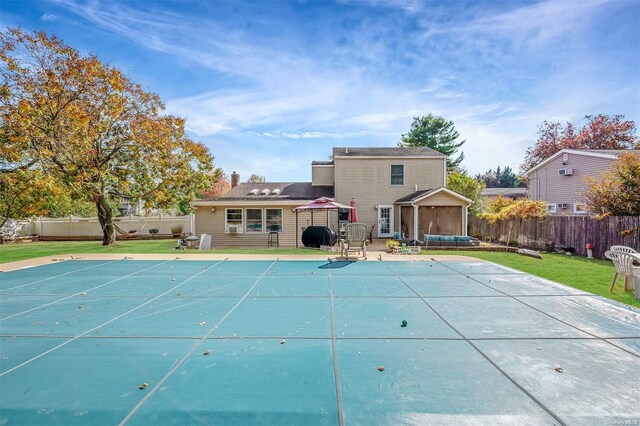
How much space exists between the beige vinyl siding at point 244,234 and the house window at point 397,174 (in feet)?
17.3

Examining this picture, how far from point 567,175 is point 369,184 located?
12.4 m

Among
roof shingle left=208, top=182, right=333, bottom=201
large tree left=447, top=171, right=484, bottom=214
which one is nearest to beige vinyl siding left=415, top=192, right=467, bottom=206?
roof shingle left=208, top=182, right=333, bottom=201

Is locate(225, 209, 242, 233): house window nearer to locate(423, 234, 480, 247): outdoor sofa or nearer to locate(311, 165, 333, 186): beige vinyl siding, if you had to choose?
locate(311, 165, 333, 186): beige vinyl siding

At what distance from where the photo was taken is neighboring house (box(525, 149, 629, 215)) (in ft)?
59.1

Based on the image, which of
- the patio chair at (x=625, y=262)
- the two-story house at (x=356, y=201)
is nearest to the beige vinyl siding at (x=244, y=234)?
the two-story house at (x=356, y=201)

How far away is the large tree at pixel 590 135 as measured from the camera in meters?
30.0

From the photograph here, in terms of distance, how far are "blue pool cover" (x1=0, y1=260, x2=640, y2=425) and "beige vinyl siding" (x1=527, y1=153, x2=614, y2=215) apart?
1534cm

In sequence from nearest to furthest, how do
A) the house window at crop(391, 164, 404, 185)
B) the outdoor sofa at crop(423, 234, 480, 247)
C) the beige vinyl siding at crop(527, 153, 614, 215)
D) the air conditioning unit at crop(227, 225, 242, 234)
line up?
1. the outdoor sofa at crop(423, 234, 480, 247)
2. the beige vinyl siding at crop(527, 153, 614, 215)
3. the air conditioning unit at crop(227, 225, 242, 234)
4. the house window at crop(391, 164, 404, 185)

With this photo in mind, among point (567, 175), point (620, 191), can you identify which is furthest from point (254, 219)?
point (567, 175)

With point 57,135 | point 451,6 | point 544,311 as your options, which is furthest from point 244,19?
point 544,311

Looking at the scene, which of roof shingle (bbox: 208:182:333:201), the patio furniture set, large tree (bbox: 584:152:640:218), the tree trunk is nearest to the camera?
the patio furniture set

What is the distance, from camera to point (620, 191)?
12.1 meters

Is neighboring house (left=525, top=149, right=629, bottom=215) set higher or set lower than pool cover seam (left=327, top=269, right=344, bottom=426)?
higher

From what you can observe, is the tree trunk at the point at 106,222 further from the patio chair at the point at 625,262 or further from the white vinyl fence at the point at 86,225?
the patio chair at the point at 625,262
